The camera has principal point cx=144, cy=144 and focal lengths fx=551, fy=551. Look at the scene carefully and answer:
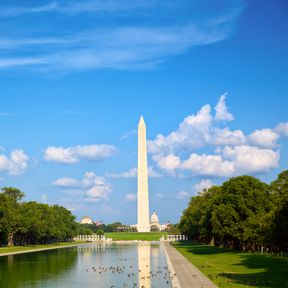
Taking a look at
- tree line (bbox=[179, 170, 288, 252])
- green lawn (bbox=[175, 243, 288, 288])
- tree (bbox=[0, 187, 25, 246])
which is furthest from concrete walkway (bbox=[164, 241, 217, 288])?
tree (bbox=[0, 187, 25, 246])

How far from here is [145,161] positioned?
12550cm

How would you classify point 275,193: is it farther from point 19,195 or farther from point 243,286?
point 19,195

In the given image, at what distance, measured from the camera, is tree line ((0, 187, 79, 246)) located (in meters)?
81.2

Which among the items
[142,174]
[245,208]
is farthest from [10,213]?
[142,174]

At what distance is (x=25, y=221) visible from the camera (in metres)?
89.2

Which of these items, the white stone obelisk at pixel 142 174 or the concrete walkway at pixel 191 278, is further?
the white stone obelisk at pixel 142 174

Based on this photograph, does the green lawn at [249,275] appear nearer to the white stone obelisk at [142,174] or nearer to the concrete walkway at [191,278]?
the concrete walkway at [191,278]

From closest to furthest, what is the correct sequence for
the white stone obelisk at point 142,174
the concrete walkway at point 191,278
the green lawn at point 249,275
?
the concrete walkway at point 191,278 < the green lawn at point 249,275 < the white stone obelisk at point 142,174

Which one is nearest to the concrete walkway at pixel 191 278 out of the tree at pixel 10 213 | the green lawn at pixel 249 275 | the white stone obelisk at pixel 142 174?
the green lawn at pixel 249 275

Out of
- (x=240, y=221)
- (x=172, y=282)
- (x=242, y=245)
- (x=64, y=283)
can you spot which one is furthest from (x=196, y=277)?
(x=242, y=245)

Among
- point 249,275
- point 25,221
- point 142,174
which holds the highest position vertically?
point 142,174

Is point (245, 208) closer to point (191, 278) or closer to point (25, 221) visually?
point (191, 278)

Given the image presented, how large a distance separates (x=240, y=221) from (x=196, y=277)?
31709 millimetres

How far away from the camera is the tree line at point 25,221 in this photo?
8119 centimetres
